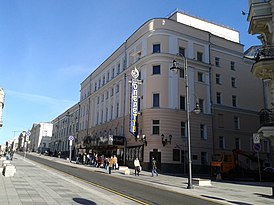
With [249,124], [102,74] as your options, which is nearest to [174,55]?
[249,124]

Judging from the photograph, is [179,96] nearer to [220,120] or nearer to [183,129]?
[183,129]

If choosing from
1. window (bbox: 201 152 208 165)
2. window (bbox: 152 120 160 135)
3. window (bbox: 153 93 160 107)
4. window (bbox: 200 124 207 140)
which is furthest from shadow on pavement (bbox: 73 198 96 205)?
window (bbox: 200 124 207 140)

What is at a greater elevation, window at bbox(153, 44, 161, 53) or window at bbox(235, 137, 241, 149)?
window at bbox(153, 44, 161, 53)

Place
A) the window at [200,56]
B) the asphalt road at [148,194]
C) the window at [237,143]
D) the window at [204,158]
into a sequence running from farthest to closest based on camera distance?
the window at [237,143] < the window at [200,56] < the window at [204,158] < the asphalt road at [148,194]

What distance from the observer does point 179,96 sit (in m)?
→ 37.3

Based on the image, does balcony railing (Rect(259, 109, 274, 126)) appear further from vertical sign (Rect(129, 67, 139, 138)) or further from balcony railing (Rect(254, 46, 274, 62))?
vertical sign (Rect(129, 67, 139, 138))

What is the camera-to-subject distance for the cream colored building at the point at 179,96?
3566 cm

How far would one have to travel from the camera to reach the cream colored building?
35656 mm

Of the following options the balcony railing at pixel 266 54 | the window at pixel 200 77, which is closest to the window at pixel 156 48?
the window at pixel 200 77

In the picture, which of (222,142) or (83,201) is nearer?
(83,201)

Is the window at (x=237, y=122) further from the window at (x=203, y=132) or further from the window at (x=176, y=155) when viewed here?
the window at (x=176, y=155)

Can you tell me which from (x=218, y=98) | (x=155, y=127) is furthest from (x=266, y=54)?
(x=218, y=98)

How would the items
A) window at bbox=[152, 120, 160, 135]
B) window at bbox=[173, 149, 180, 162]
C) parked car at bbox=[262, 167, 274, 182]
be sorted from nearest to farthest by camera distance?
parked car at bbox=[262, 167, 274, 182] → window at bbox=[173, 149, 180, 162] → window at bbox=[152, 120, 160, 135]

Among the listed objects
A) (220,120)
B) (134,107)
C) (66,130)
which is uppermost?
(66,130)
